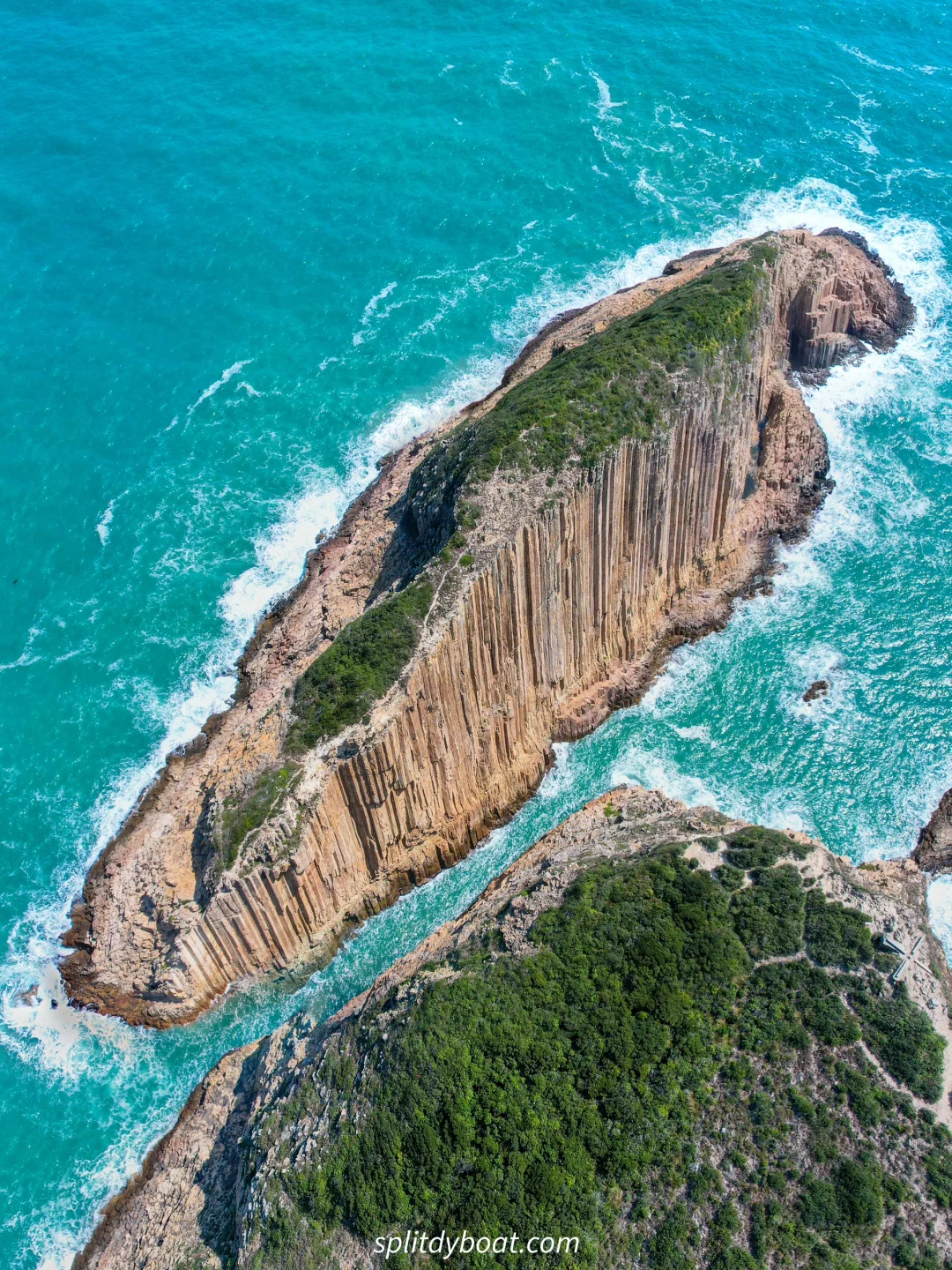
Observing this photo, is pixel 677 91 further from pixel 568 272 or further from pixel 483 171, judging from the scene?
pixel 568 272

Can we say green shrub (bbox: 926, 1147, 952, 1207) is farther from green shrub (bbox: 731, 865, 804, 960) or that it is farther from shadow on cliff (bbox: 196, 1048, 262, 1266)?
shadow on cliff (bbox: 196, 1048, 262, 1266)

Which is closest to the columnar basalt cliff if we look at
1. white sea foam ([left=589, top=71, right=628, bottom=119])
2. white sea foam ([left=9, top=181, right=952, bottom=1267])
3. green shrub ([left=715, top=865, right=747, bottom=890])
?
white sea foam ([left=9, top=181, right=952, bottom=1267])

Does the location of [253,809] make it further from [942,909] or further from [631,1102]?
[942,909]

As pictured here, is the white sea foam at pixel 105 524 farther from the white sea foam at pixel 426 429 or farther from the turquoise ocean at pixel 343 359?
the white sea foam at pixel 426 429

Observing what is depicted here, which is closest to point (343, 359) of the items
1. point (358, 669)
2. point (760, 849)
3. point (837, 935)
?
point (358, 669)

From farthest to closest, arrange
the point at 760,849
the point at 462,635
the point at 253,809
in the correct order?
the point at 462,635 < the point at 253,809 < the point at 760,849

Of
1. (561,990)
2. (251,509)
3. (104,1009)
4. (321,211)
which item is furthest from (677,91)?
(104,1009)
